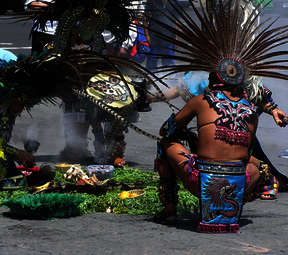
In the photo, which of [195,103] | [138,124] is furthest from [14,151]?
[138,124]

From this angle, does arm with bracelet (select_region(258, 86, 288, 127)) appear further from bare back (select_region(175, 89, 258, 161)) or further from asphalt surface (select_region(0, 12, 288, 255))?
bare back (select_region(175, 89, 258, 161))

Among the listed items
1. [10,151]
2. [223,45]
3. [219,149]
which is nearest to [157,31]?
[223,45]

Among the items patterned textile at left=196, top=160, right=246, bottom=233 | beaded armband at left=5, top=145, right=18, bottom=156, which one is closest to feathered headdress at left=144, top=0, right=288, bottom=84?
patterned textile at left=196, top=160, right=246, bottom=233

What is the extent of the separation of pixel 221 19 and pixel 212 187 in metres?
1.28

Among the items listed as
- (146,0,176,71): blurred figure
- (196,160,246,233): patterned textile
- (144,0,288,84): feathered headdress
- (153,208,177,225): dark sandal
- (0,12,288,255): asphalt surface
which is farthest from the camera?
(146,0,176,71): blurred figure

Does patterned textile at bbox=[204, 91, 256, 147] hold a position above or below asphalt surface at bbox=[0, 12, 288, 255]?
above

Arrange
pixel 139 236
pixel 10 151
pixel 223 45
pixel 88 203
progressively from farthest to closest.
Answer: pixel 10 151 < pixel 88 203 < pixel 223 45 < pixel 139 236

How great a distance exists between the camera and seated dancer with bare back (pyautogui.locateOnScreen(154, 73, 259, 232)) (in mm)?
4980

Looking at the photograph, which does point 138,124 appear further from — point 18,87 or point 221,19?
point 221,19

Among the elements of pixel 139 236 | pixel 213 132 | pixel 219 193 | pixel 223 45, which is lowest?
pixel 139 236

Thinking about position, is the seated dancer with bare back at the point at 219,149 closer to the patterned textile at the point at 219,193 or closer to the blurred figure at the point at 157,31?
the patterned textile at the point at 219,193

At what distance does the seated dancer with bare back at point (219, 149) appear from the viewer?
196 inches

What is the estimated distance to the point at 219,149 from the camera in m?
4.99

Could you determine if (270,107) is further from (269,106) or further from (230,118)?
(230,118)
